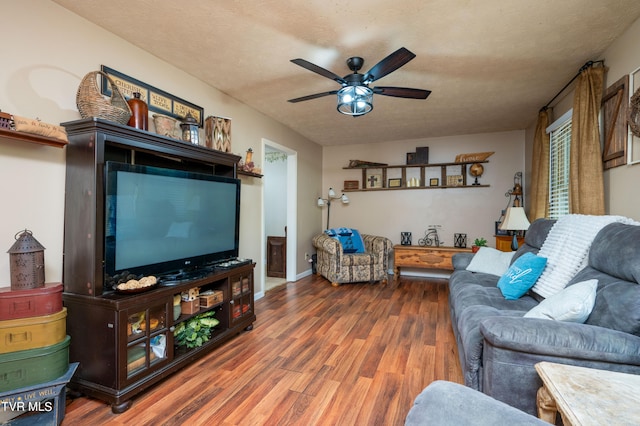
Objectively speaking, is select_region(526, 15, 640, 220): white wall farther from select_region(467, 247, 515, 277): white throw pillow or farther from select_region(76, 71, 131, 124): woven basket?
select_region(76, 71, 131, 124): woven basket

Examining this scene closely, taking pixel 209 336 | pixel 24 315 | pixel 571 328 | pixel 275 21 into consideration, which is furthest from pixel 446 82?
pixel 24 315

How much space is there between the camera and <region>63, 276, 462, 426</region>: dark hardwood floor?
1.66 m

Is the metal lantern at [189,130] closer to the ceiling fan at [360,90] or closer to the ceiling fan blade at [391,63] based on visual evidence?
the ceiling fan at [360,90]

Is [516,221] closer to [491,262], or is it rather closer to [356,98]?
[491,262]

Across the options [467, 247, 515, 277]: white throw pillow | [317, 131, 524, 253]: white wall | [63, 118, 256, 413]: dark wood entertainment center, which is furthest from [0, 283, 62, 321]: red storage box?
[317, 131, 524, 253]: white wall

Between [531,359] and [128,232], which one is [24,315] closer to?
[128,232]

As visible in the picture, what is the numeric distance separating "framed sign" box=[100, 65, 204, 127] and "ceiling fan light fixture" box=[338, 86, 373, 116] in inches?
56.8

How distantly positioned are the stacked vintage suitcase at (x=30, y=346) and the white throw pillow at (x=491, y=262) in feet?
11.0

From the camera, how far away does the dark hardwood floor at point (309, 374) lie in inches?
65.2

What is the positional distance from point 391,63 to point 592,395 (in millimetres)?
1961

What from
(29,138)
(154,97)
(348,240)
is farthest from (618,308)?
(348,240)

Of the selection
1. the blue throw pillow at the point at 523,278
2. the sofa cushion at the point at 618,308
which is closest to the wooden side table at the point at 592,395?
the sofa cushion at the point at 618,308

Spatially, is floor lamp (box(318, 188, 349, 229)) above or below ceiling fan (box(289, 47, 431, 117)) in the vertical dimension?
below

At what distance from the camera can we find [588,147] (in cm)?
240
